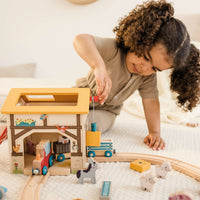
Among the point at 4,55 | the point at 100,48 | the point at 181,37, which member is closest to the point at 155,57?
the point at 181,37

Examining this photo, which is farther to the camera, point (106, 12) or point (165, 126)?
point (106, 12)

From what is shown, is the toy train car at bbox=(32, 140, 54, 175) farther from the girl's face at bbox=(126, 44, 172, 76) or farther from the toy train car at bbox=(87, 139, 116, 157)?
the girl's face at bbox=(126, 44, 172, 76)

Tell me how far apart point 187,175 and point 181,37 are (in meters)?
0.43

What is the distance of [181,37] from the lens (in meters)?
0.83

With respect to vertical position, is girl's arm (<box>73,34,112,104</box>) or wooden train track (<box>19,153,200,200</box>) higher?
girl's arm (<box>73,34,112,104</box>)

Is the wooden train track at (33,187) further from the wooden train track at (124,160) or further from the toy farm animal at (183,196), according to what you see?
the toy farm animal at (183,196)

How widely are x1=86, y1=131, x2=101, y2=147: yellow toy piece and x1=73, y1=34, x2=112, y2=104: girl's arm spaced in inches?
3.7

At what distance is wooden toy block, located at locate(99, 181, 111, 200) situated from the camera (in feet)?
1.82

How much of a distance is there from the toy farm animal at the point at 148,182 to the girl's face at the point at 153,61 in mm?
383

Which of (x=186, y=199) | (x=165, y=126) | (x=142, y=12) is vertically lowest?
(x=165, y=126)

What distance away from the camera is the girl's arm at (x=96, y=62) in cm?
74

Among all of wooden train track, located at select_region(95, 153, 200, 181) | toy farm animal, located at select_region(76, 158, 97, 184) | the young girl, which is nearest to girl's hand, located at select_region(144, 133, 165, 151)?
the young girl

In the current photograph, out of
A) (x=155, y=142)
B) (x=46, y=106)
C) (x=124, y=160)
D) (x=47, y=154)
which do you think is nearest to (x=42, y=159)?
(x=47, y=154)

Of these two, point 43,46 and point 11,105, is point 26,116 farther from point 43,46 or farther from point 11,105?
point 43,46
